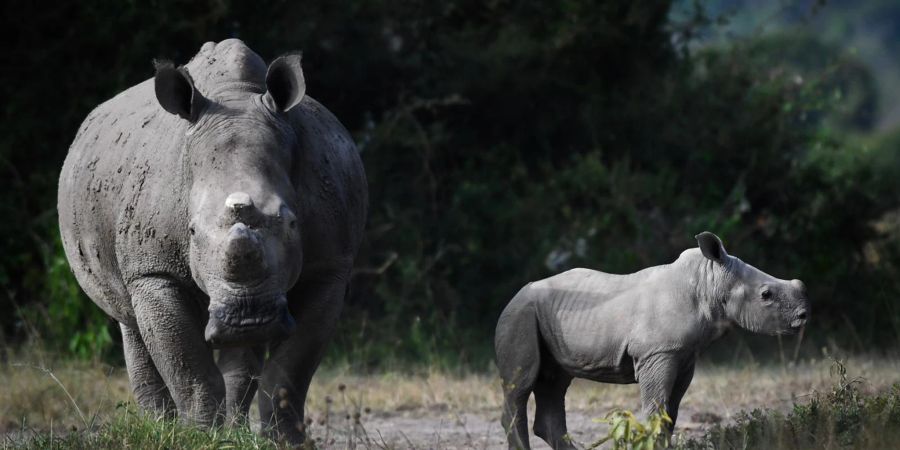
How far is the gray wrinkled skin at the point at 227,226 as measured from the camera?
5.46 meters

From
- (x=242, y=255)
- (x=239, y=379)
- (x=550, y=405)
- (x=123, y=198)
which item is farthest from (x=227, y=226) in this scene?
(x=550, y=405)

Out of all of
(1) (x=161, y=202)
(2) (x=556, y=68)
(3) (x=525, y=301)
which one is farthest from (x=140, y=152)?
(2) (x=556, y=68)

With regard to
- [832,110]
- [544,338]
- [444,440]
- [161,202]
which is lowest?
[444,440]

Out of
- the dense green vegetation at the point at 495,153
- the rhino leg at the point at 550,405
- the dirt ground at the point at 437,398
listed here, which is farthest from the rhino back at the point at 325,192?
the dense green vegetation at the point at 495,153

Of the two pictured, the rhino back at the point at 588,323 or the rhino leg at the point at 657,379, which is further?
the rhino back at the point at 588,323

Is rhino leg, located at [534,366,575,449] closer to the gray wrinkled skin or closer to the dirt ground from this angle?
→ the dirt ground

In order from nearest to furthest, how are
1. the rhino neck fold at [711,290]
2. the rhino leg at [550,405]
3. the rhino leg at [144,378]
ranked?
the rhino neck fold at [711,290] → the rhino leg at [550,405] → the rhino leg at [144,378]

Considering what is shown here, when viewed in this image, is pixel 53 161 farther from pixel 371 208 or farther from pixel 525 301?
pixel 525 301

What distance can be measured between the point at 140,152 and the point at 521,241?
7.46 meters

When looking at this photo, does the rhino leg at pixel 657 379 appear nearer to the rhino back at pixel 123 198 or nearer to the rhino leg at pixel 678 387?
the rhino leg at pixel 678 387

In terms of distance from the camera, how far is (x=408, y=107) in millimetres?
13070

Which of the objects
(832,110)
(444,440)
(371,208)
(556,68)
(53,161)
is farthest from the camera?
(832,110)

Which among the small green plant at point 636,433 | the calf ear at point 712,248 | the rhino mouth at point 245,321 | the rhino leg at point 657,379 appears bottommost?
the small green plant at point 636,433

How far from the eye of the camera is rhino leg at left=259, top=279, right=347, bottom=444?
6305 millimetres
